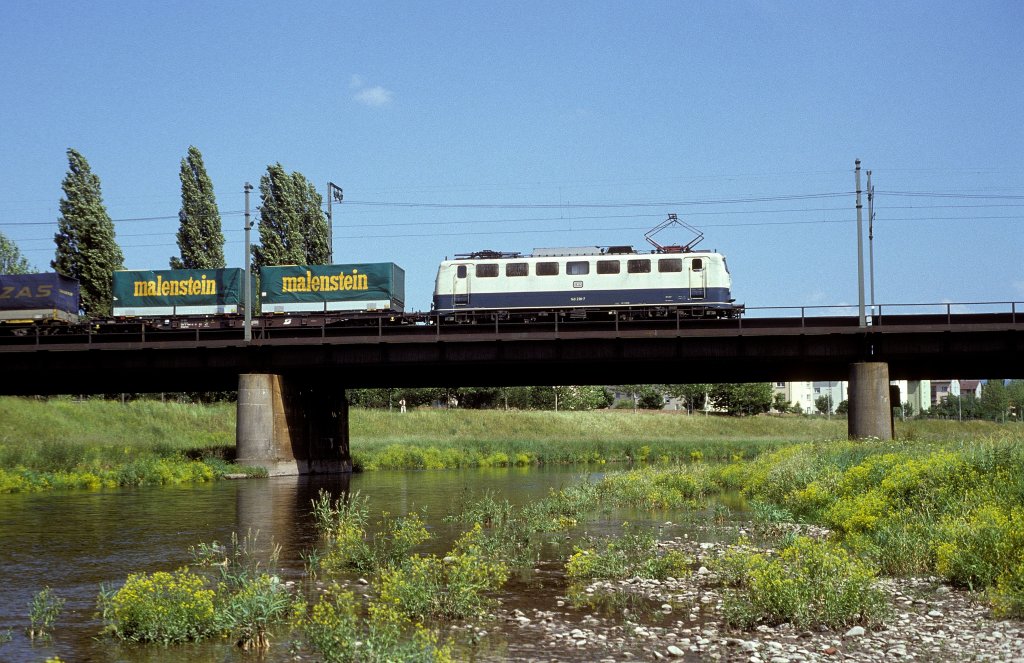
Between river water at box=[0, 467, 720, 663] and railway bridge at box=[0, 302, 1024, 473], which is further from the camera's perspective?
railway bridge at box=[0, 302, 1024, 473]

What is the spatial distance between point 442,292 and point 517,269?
4438mm

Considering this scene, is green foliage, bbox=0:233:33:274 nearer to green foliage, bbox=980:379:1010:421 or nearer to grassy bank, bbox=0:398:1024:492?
grassy bank, bbox=0:398:1024:492

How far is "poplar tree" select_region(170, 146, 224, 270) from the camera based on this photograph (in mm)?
82125

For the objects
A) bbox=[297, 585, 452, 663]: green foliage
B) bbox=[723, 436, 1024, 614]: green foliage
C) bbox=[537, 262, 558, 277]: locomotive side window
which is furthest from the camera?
bbox=[537, 262, 558, 277]: locomotive side window

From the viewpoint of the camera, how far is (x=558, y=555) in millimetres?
21328

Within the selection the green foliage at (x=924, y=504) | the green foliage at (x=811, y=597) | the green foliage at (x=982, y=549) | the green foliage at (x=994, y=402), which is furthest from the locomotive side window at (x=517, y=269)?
the green foliage at (x=994, y=402)

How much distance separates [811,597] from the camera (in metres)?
14.0

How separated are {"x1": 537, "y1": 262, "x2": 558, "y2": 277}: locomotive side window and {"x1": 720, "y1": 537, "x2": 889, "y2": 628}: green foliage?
37196 millimetres

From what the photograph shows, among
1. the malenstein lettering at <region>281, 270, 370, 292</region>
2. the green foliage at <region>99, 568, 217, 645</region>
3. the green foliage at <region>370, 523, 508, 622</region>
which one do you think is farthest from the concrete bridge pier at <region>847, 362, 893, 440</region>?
the green foliage at <region>99, 568, 217, 645</region>

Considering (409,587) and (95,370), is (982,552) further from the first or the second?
(95,370)

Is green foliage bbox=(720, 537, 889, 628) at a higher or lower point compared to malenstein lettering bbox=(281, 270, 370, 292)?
lower

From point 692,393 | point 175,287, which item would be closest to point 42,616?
point 175,287

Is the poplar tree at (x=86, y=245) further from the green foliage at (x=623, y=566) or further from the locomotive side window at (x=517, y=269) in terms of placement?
the green foliage at (x=623, y=566)

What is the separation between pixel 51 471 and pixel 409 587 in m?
37.4
